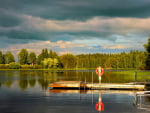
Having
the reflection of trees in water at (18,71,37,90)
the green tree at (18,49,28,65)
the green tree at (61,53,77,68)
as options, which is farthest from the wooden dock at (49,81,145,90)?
the green tree at (61,53,77,68)

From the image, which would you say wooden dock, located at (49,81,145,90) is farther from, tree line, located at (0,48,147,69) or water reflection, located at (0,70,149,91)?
tree line, located at (0,48,147,69)

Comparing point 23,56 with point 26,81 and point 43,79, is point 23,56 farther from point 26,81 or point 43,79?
point 26,81

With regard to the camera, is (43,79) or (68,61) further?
(68,61)

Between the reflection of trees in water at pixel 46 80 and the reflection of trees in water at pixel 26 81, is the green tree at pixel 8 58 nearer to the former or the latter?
the reflection of trees in water at pixel 26 81

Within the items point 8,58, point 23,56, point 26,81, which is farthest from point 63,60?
point 26,81

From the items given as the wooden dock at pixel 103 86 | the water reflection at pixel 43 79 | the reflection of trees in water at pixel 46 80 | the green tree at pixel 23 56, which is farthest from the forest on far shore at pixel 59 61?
the wooden dock at pixel 103 86

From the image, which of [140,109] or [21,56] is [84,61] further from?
[140,109]

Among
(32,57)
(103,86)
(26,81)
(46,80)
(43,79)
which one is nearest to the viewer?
(103,86)

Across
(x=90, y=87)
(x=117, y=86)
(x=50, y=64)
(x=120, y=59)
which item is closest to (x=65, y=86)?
(x=90, y=87)

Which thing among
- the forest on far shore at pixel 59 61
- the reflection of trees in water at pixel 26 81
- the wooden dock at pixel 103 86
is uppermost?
the forest on far shore at pixel 59 61

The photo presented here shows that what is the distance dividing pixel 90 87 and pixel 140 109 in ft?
44.0

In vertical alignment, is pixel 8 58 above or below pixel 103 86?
above

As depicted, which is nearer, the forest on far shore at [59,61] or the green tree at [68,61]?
the forest on far shore at [59,61]

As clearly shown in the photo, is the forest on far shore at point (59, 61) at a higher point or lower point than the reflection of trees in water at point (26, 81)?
higher
